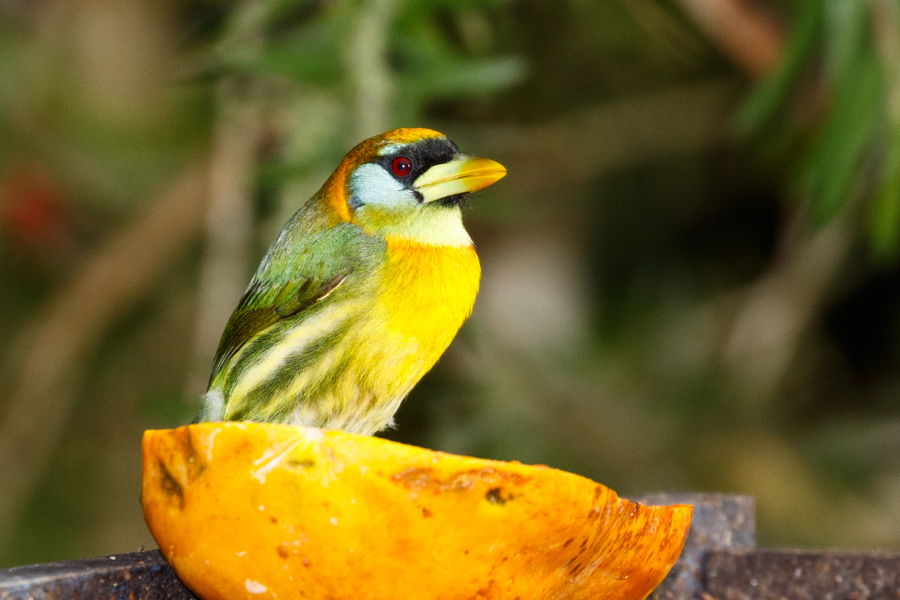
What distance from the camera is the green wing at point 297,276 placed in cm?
204

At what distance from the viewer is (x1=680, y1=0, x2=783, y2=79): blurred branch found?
3.80 metres

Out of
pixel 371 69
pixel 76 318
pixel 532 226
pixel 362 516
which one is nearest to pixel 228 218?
pixel 371 69

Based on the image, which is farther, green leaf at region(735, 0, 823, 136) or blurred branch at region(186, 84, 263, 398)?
blurred branch at region(186, 84, 263, 398)

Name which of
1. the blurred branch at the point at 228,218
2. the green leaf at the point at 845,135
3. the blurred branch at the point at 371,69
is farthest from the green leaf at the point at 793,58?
the blurred branch at the point at 228,218

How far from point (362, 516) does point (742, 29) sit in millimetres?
3048

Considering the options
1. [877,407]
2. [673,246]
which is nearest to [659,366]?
[673,246]

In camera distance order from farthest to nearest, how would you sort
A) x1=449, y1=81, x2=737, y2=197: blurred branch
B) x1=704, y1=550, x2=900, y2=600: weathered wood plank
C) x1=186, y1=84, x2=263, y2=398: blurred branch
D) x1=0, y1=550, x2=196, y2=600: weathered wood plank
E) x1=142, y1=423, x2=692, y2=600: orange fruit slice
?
1. x1=449, y1=81, x2=737, y2=197: blurred branch
2. x1=186, y1=84, x2=263, y2=398: blurred branch
3. x1=704, y1=550, x2=900, y2=600: weathered wood plank
4. x1=0, y1=550, x2=196, y2=600: weathered wood plank
5. x1=142, y1=423, x2=692, y2=600: orange fruit slice

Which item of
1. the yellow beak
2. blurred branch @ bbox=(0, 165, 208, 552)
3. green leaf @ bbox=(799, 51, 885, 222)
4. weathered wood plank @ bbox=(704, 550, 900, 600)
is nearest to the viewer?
weathered wood plank @ bbox=(704, 550, 900, 600)

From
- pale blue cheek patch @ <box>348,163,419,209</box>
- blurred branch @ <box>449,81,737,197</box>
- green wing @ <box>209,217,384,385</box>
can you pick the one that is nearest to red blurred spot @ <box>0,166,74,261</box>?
blurred branch @ <box>449,81,737,197</box>

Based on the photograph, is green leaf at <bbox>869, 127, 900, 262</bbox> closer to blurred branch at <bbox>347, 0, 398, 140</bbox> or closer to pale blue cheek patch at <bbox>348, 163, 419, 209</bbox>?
blurred branch at <bbox>347, 0, 398, 140</bbox>

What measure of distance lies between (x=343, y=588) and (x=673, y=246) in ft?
13.9

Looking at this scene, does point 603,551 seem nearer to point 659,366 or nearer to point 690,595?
point 690,595

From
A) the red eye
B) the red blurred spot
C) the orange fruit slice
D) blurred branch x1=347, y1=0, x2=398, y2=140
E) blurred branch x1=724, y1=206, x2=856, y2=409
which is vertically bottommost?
blurred branch x1=724, y1=206, x2=856, y2=409

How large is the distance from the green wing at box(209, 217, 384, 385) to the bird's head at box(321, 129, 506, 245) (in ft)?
0.19
